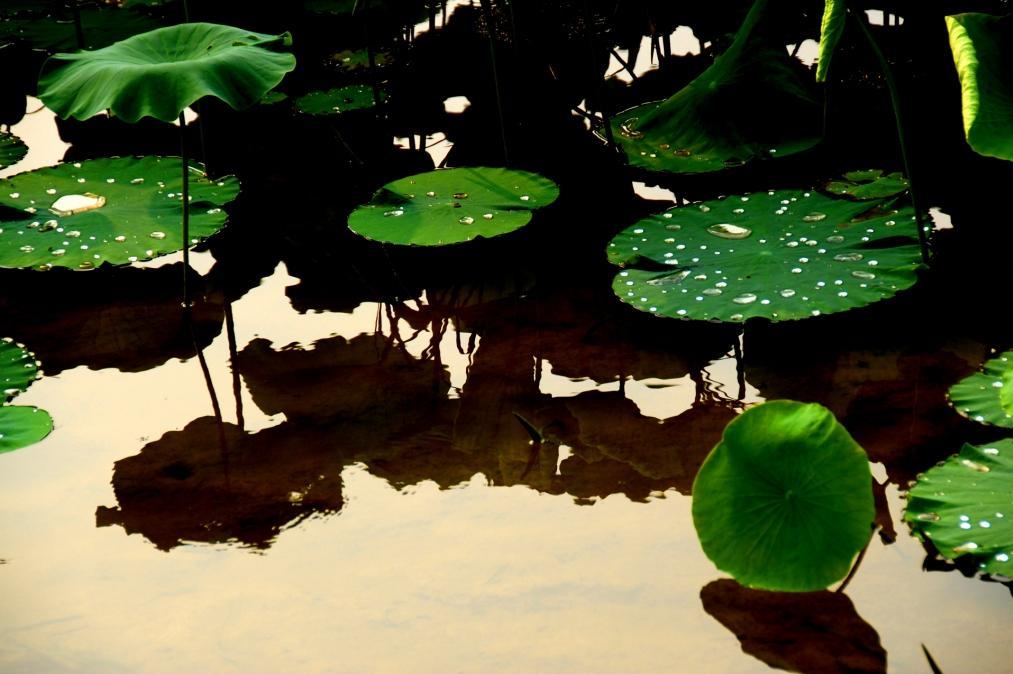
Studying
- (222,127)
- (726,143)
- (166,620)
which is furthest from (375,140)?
(166,620)

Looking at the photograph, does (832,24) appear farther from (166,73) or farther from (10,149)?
(10,149)

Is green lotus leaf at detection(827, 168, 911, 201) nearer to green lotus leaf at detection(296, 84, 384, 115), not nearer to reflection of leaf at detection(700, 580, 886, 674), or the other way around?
reflection of leaf at detection(700, 580, 886, 674)

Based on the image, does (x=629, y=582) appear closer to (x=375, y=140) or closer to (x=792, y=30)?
(x=375, y=140)

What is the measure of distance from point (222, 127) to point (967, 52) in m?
2.84

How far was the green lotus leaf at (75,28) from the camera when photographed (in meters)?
4.59

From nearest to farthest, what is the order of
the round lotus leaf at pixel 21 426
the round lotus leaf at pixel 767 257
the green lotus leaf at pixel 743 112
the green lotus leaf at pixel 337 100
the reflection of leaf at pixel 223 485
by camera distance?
the reflection of leaf at pixel 223 485, the round lotus leaf at pixel 21 426, the round lotus leaf at pixel 767 257, the green lotus leaf at pixel 743 112, the green lotus leaf at pixel 337 100

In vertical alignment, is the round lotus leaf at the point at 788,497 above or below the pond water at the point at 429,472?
above

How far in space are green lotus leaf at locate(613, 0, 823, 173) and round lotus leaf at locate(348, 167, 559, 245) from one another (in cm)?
39

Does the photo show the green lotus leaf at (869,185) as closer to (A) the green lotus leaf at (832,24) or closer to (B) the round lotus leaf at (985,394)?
(A) the green lotus leaf at (832,24)

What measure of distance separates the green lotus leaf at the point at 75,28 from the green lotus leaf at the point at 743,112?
8.01 feet

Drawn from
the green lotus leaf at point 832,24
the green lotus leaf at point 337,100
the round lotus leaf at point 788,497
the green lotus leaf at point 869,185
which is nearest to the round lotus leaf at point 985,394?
the round lotus leaf at point 788,497

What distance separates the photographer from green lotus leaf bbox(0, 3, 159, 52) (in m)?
4.59

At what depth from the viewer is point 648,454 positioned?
218 centimetres

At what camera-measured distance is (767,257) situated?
2.63 m
